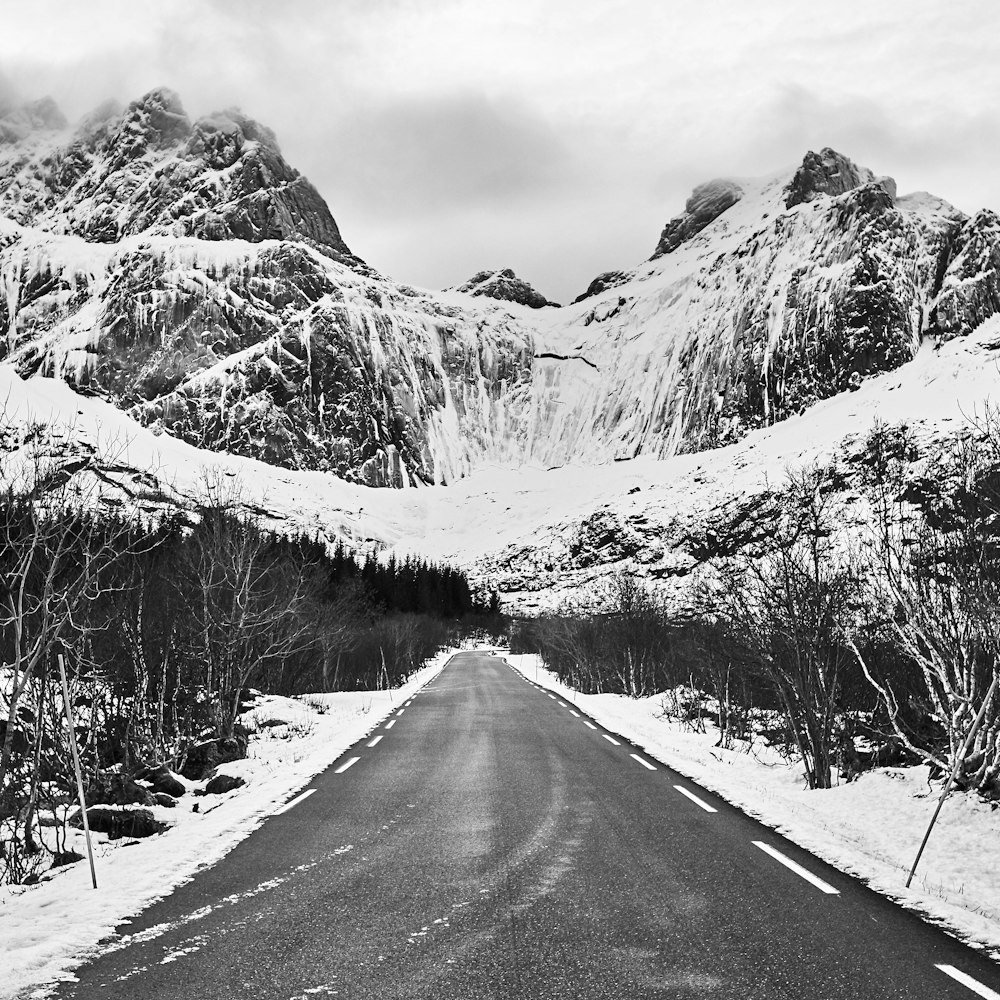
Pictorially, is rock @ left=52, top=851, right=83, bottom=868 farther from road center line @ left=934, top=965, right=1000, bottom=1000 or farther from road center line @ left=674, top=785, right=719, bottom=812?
road center line @ left=934, top=965, right=1000, bottom=1000

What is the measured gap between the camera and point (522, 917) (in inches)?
247

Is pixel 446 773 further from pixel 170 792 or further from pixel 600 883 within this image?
pixel 600 883

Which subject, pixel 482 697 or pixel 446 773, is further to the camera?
pixel 482 697

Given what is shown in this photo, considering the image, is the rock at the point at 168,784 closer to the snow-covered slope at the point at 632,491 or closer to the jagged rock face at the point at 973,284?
the snow-covered slope at the point at 632,491

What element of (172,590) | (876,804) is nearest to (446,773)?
(876,804)

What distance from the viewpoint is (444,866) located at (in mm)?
7824

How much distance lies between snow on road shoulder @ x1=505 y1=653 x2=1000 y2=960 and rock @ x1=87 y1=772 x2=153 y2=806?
8717mm

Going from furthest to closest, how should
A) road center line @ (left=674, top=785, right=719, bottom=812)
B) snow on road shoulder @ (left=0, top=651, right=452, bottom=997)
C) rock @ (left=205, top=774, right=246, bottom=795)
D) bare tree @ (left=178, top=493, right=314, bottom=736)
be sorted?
1. bare tree @ (left=178, top=493, right=314, bottom=736)
2. rock @ (left=205, top=774, right=246, bottom=795)
3. road center line @ (left=674, top=785, right=719, bottom=812)
4. snow on road shoulder @ (left=0, top=651, right=452, bottom=997)

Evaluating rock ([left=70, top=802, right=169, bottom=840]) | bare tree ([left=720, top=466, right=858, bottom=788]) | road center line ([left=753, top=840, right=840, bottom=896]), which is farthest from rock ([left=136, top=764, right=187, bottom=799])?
bare tree ([left=720, top=466, right=858, bottom=788])

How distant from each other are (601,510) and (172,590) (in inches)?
5725

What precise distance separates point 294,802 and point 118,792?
3047mm

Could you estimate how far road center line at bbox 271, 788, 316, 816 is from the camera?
34.6 ft

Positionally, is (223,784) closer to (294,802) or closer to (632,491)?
(294,802)

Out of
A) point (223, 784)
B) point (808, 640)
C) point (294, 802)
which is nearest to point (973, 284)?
point (808, 640)
